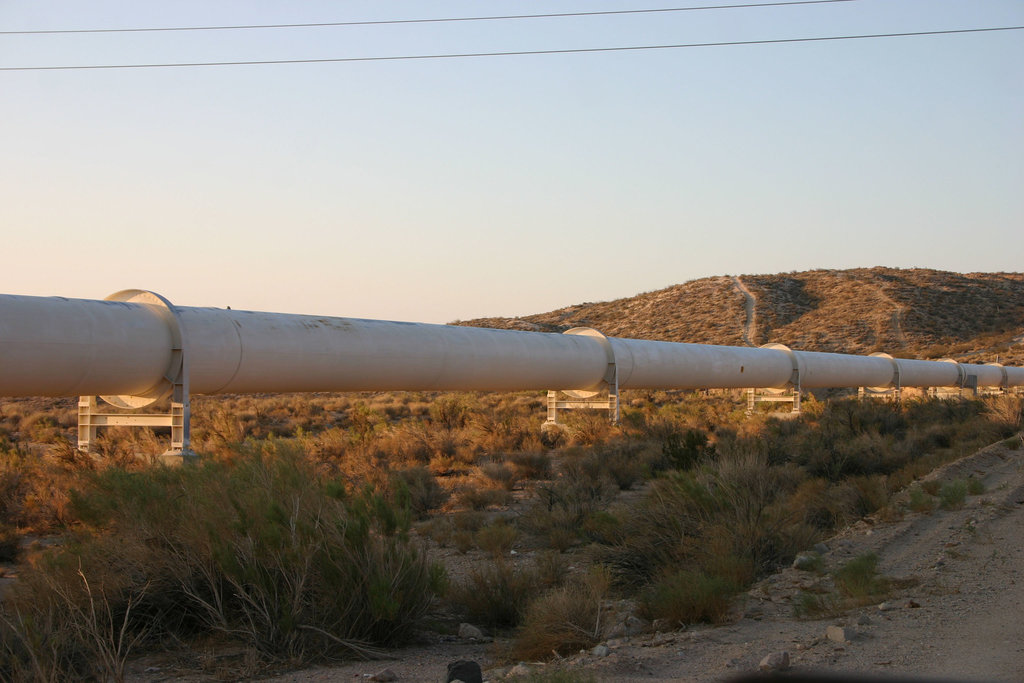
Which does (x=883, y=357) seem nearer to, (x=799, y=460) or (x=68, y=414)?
(x=799, y=460)

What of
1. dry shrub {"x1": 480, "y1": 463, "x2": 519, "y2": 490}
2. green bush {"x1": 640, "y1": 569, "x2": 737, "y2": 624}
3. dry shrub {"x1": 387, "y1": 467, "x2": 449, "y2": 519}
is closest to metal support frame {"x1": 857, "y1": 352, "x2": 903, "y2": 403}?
dry shrub {"x1": 480, "y1": 463, "x2": 519, "y2": 490}

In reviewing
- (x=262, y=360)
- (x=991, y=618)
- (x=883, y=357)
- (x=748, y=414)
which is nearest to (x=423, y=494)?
(x=262, y=360)

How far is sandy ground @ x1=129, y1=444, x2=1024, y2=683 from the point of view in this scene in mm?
4910

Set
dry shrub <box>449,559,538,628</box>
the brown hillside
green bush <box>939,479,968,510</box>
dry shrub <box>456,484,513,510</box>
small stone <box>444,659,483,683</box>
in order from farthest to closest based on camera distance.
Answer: the brown hillside, dry shrub <box>456,484,513,510</box>, green bush <box>939,479,968,510</box>, dry shrub <box>449,559,538,628</box>, small stone <box>444,659,483,683</box>

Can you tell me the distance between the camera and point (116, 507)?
24.9 ft

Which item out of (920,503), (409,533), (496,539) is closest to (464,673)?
(496,539)

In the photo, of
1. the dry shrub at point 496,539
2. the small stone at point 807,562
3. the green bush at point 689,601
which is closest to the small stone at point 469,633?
the green bush at point 689,601

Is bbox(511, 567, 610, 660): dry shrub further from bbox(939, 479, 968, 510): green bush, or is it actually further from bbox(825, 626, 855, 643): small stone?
bbox(939, 479, 968, 510): green bush

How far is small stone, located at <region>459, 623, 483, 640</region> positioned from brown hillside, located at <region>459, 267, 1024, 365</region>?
57902 mm

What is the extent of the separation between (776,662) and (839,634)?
2.45ft

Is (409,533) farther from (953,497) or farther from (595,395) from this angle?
(595,395)

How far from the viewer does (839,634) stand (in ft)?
17.7

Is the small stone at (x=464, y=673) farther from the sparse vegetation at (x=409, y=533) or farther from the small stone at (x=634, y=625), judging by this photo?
the small stone at (x=634, y=625)

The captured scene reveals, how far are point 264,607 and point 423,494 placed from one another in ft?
21.6
